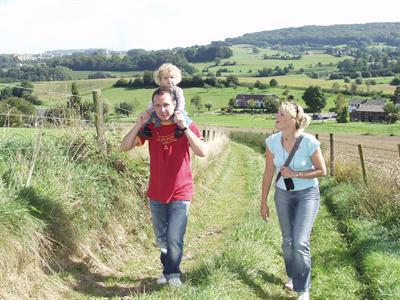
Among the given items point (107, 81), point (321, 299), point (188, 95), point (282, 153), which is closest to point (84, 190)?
point (282, 153)

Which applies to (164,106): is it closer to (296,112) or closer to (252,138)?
(296,112)

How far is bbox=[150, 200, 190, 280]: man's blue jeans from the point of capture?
486 centimetres

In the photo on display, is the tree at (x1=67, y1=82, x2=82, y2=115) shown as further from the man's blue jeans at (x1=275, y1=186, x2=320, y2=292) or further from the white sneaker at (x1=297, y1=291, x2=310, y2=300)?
the white sneaker at (x1=297, y1=291, x2=310, y2=300)

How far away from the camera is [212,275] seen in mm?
5176

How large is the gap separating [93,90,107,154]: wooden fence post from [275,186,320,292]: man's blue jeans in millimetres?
3108

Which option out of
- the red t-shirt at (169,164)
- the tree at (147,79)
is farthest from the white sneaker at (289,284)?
the tree at (147,79)

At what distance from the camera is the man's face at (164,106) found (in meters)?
4.66

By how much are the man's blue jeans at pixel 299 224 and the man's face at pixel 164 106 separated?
144 centimetres

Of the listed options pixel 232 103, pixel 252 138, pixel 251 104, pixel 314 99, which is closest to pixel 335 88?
pixel 314 99

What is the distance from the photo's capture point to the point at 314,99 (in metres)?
102

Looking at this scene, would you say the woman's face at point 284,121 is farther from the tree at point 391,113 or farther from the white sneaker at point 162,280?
the tree at point 391,113

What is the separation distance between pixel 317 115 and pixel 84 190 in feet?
310

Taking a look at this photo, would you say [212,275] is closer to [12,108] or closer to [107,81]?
[12,108]

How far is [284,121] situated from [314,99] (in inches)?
3936
